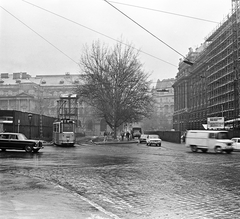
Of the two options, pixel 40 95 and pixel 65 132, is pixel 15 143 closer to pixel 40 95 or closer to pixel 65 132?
pixel 65 132

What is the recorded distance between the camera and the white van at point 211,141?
31.6m

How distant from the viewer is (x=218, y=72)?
71.1 m

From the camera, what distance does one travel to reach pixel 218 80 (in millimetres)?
71312

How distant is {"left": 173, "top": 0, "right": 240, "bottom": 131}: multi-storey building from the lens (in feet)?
190

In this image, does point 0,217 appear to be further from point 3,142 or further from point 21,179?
point 3,142

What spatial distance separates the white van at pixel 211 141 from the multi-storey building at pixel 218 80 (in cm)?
1750

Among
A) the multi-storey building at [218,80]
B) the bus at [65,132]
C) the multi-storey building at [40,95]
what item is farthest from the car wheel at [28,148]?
the multi-storey building at [40,95]

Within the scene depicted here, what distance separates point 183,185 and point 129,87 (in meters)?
46.8

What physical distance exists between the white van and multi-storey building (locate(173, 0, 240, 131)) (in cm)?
1750

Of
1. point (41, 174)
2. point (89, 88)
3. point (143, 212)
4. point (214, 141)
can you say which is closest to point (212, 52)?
point (89, 88)

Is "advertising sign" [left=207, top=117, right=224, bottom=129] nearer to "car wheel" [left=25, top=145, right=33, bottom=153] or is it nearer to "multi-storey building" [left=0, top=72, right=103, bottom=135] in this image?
"car wheel" [left=25, top=145, right=33, bottom=153]

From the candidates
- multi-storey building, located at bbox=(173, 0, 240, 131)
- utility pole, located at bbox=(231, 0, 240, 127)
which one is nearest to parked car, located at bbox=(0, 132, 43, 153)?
multi-storey building, located at bbox=(173, 0, 240, 131)

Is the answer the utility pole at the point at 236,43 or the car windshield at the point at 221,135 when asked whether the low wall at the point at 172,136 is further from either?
the car windshield at the point at 221,135

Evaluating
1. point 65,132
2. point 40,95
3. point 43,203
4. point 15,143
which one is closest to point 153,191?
point 43,203
